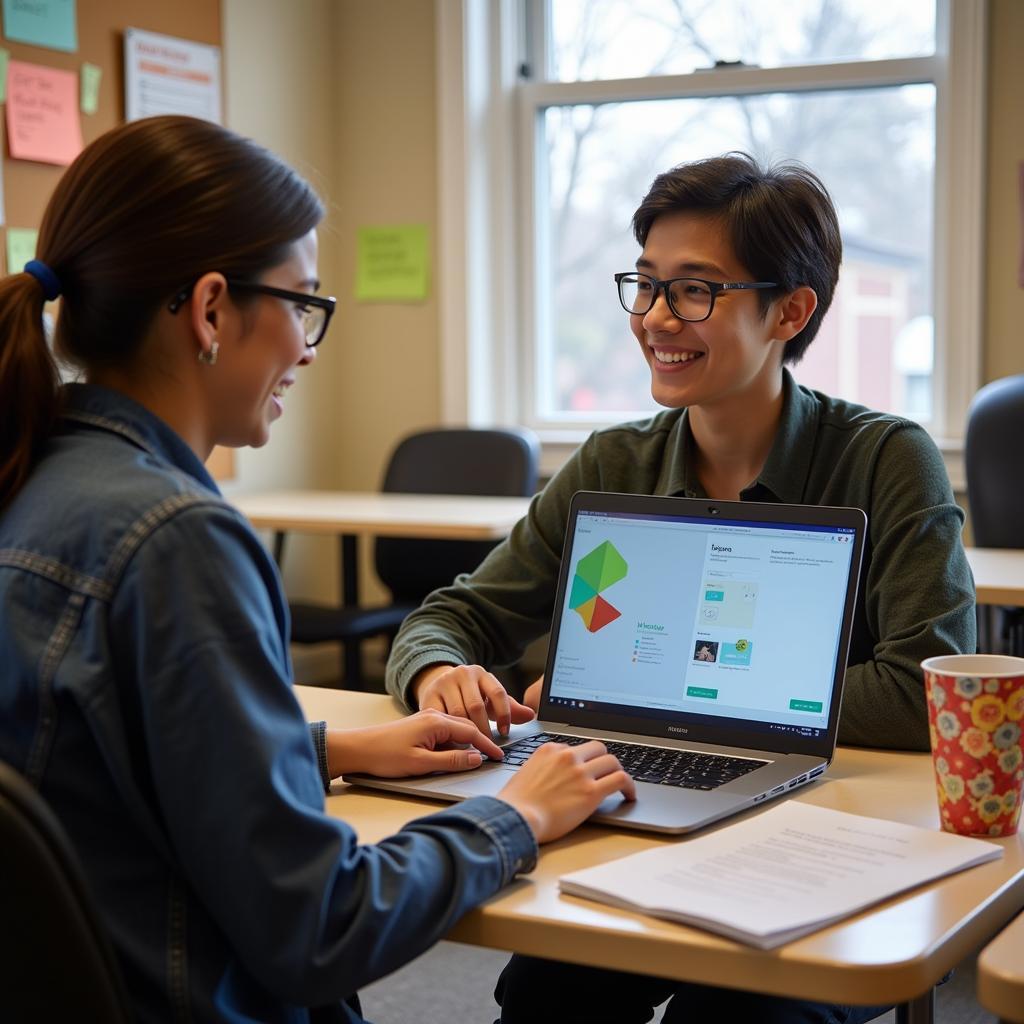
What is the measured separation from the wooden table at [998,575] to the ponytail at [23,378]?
1.59m

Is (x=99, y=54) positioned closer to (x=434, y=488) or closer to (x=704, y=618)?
(x=434, y=488)

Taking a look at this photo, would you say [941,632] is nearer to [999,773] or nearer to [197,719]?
[999,773]

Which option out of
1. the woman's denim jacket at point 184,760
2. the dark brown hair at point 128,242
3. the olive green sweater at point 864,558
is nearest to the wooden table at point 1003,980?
the woman's denim jacket at point 184,760

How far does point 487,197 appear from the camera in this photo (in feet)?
14.1

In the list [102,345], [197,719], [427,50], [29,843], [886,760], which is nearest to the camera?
[29,843]

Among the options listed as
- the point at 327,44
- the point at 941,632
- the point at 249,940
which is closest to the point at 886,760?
the point at 941,632

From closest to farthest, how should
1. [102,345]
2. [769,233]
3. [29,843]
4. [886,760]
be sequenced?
1. [29,843]
2. [102,345]
3. [886,760]
4. [769,233]

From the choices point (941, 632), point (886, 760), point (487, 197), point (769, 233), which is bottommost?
point (886, 760)

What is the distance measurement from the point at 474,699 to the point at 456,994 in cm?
118

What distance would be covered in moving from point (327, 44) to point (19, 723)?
3.88 m

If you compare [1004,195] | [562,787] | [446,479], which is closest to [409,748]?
[562,787]

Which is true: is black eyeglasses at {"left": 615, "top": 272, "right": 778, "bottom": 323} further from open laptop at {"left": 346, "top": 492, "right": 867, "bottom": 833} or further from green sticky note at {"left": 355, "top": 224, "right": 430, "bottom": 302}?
green sticky note at {"left": 355, "top": 224, "right": 430, "bottom": 302}

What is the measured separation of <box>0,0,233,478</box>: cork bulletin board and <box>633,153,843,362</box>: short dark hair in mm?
2220

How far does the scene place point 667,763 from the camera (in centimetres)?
125
